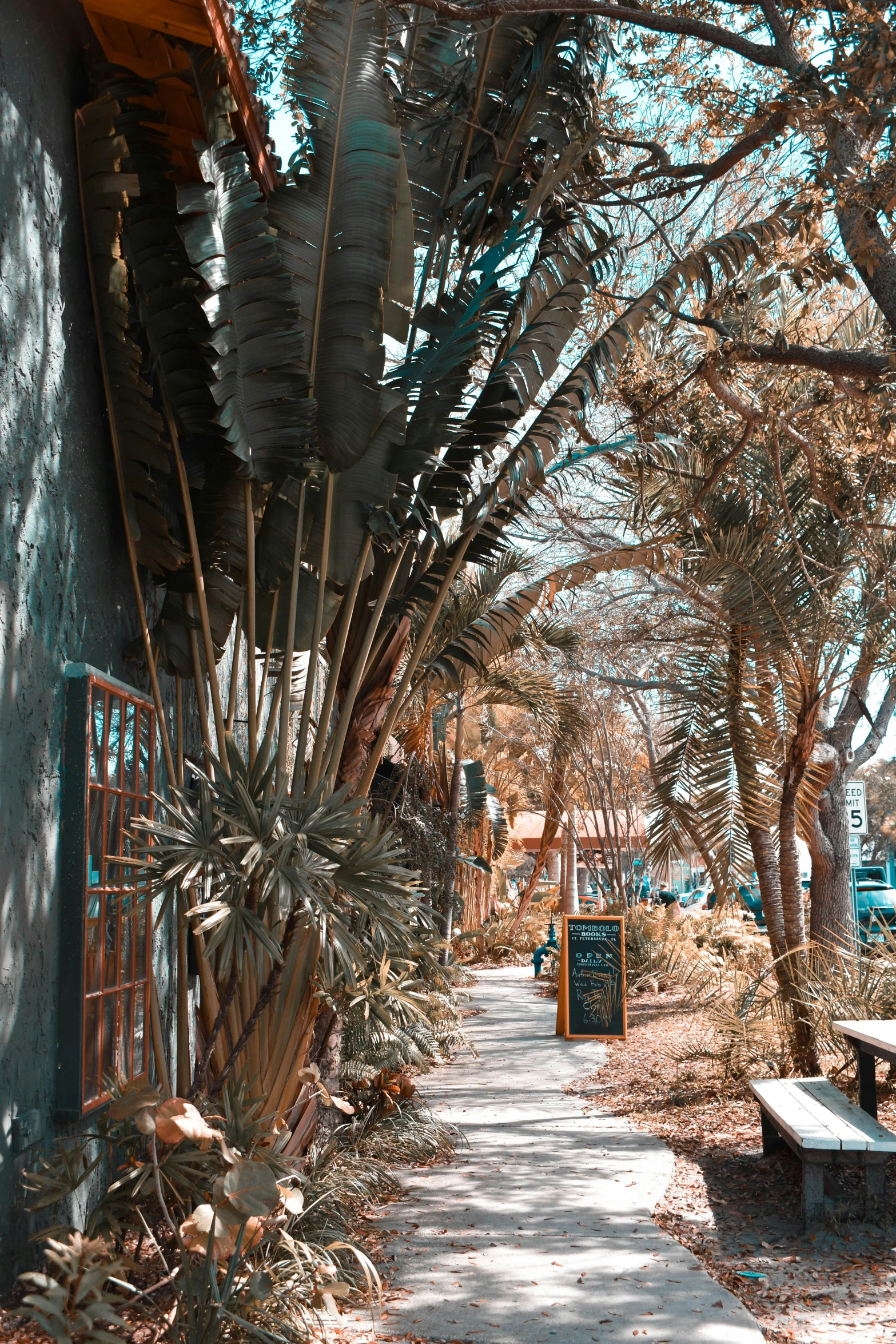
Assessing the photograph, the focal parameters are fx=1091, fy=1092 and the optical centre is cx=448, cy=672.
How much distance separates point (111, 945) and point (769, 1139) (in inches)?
178

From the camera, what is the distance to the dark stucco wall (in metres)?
3.94

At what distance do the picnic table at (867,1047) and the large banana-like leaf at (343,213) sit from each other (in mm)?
4208

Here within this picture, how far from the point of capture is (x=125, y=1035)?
536cm

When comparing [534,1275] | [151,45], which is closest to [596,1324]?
[534,1275]

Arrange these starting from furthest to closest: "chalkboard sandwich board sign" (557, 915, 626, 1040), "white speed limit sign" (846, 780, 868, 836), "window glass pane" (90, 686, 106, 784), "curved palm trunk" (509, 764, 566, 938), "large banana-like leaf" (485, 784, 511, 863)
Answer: "curved palm trunk" (509, 764, 566, 938) < "large banana-like leaf" (485, 784, 511, 863) < "chalkboard sandwich board sign" (557, 915, 626, 1040) < "white speed limit sign" (846, 780, 868, 836) < "window glass pane" (90, 686, 106, 784)

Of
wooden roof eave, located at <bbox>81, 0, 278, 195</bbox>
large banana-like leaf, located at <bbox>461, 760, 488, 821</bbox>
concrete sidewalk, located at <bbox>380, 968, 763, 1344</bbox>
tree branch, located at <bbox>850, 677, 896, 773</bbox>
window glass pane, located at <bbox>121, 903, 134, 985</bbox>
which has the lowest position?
concrete sidewalk, located at <bbox>380, 968, 763, 1344</bbox>

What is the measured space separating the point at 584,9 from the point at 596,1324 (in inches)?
250

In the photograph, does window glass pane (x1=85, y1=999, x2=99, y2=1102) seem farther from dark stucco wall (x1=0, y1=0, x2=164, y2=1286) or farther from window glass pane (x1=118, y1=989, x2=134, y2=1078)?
window glass pane (x1=118, y1=989, x2=134, y2=1078)

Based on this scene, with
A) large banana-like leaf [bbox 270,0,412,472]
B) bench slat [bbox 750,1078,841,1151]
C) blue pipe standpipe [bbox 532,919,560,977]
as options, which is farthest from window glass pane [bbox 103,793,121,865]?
blue pipe standpipe [bbox 532,919,560,977]

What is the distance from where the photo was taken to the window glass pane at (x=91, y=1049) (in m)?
4.58

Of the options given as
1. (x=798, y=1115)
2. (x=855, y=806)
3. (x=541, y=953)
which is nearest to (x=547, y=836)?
(x=541, y=953)

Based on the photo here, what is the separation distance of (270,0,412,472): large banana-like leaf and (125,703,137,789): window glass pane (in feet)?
5.29

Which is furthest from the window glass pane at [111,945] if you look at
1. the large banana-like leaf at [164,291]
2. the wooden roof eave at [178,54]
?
the wooden roof eave at [178,54]

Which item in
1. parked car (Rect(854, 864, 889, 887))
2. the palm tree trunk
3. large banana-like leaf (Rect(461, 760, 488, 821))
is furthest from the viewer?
parked car (Rect(854, 864, 889, 887))
